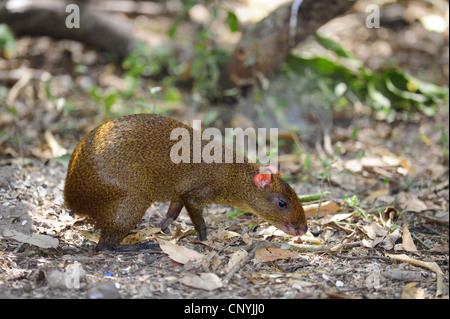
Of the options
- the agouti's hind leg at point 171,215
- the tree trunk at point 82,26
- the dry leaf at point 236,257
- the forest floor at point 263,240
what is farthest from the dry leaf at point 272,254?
the tree trunk at point 82,26

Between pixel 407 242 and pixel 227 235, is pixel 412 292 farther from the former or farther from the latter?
pixel 227 235

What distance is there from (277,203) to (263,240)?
360mm

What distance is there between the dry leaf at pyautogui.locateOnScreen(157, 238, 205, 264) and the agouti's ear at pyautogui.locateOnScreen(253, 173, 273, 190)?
0.90 meters

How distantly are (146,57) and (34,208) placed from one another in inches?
174

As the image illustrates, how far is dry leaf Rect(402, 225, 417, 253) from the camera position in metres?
4.51

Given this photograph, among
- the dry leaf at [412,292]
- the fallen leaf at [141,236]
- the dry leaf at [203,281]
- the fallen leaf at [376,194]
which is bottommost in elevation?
the dry leaf at [412,292]

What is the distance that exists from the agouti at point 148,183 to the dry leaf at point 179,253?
0.18 metres

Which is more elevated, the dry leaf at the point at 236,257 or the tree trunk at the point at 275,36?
the tree trunk at the point at 275,36

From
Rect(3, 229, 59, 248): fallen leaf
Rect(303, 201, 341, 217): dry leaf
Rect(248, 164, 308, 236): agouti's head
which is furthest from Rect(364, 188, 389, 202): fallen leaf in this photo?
Rect(3, 229, 59, 248): fallen leaf

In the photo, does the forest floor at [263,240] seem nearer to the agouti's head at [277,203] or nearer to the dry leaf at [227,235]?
the dry leaf at [227,235]

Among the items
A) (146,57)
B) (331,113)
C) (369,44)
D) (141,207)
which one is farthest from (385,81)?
(141,207)

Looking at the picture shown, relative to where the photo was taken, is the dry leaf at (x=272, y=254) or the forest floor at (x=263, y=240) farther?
the dry leaf at (x=272, y=254)

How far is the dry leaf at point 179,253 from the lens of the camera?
430cm

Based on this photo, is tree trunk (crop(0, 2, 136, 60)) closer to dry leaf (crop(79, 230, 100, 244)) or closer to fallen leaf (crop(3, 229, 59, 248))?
dry leaf (crop(79, 230, 100, 244))
